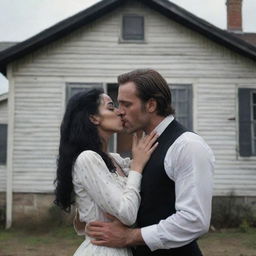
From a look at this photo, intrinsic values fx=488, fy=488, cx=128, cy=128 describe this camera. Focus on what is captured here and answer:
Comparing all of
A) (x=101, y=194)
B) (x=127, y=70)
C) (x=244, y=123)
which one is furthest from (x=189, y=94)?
(x=101, y=194)

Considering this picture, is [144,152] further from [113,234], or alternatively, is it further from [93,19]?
[93,19]

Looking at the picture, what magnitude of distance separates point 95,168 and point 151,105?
1.54 feet

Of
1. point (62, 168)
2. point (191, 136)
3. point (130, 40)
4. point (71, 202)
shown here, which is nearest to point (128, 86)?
point (191, 136)

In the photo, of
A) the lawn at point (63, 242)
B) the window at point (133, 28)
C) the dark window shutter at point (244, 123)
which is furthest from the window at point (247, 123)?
the window at point (133, 28)

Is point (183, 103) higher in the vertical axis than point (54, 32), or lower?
lower

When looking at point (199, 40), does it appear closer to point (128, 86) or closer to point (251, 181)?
point (251, 181)

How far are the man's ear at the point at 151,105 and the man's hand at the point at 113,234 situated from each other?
2.07ft

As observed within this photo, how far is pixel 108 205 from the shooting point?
104 inches

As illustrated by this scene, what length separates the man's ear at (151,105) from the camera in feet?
8.70

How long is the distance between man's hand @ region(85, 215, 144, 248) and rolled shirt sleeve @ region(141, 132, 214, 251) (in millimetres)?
138

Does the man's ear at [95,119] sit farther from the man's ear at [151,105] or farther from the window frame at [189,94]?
the window frame at [189,94]

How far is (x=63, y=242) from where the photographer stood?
9.84 m

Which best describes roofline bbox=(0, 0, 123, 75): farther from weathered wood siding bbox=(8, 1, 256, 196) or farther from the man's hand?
the man's hand

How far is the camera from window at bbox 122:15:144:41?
1199 centimetres
